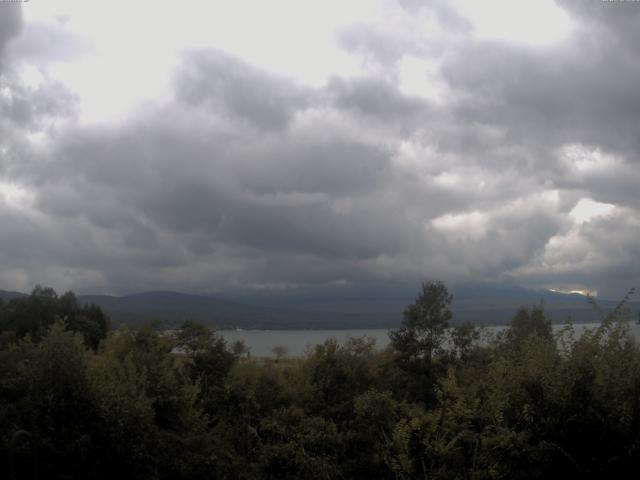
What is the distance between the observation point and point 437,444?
11.1 meters

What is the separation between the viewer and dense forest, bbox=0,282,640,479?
404 inches

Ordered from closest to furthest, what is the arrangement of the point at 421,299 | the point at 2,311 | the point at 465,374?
the point at 465,374, the point at 421,299, the point at 2,311

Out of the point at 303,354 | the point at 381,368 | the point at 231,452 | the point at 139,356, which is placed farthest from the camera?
the point at 381,368

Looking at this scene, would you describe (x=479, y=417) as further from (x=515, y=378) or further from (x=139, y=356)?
Answer: (x=139, y=356)

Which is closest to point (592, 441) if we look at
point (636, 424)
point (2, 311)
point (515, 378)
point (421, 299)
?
point (636, 424)

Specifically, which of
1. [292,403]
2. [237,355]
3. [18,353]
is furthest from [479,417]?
[18,353]

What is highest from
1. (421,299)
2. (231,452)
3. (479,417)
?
(421,299)

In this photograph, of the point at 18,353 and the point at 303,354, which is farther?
the point at 303,354

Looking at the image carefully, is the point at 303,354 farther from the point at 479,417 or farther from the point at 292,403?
the point at 479,417

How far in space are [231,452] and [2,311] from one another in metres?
35.0

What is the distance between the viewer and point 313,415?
13.3 metres

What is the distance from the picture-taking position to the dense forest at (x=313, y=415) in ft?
33.7

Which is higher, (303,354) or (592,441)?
(303,354)

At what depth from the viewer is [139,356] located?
13.1m
